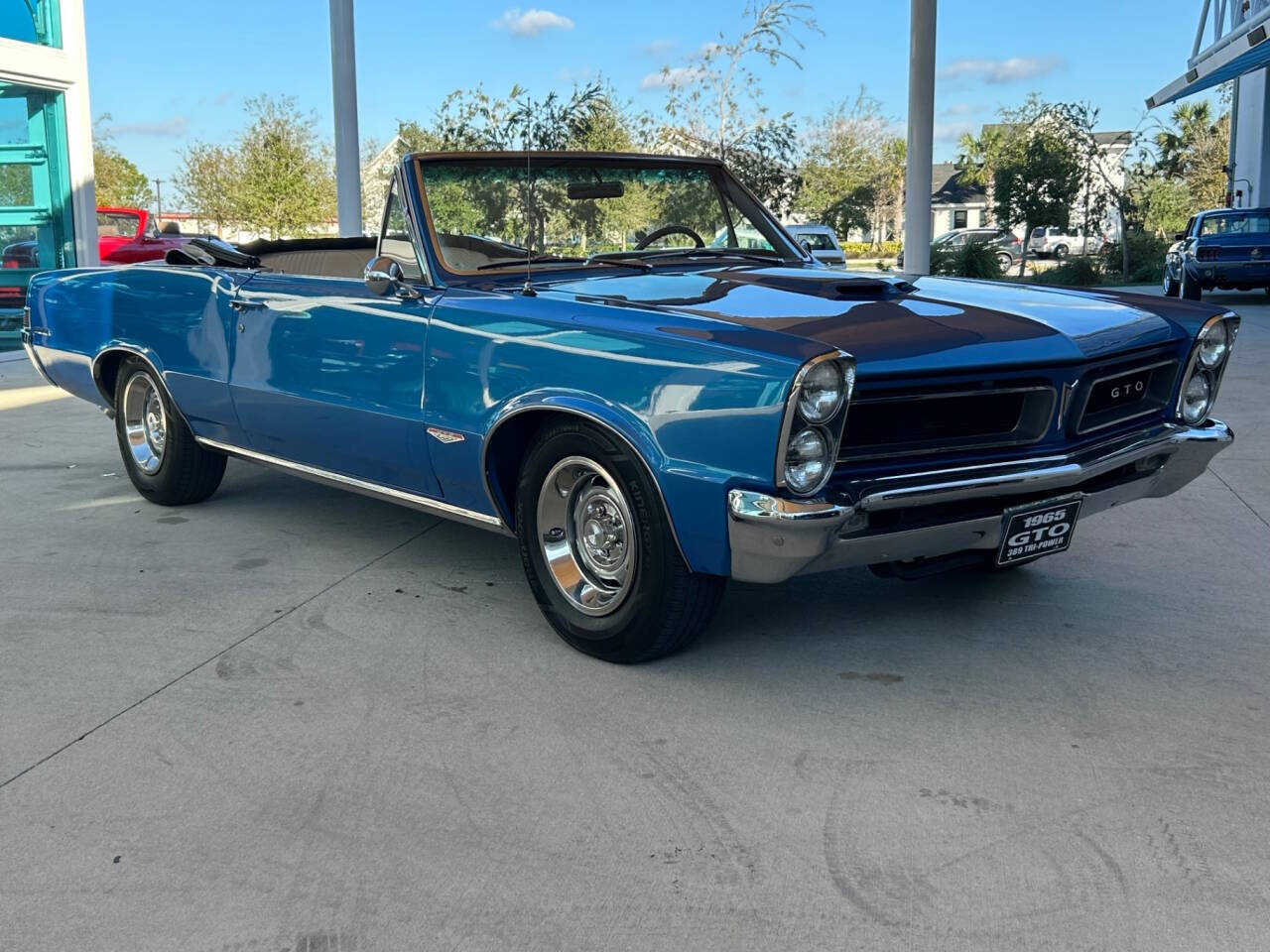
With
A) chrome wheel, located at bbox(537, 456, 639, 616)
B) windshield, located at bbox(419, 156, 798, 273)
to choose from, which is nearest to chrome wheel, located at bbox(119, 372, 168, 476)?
windshield, located at bbox(419, 156, 798, 273)

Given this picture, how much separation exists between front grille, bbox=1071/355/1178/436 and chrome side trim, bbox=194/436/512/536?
1799 mm

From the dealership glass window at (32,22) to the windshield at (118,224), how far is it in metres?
6.45

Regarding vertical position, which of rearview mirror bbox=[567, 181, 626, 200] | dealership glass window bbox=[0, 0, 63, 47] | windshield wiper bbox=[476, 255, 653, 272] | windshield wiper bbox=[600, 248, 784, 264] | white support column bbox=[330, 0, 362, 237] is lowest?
windshield wiper bbox=[476, 255, 653, 272]

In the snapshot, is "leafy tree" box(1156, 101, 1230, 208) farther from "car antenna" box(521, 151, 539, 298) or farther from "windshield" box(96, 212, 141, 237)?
"car antenna" box(521, 151, 539, 298)

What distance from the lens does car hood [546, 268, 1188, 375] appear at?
330 centimetres

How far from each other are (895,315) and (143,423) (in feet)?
12.7

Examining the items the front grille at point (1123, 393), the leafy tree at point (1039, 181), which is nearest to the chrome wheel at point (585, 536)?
the front grille at point (1123, 393)

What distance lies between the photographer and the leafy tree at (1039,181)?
2691 centimetres

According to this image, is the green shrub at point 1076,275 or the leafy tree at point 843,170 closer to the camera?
the green shrub at point 1076,275

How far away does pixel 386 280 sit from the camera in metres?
4.20

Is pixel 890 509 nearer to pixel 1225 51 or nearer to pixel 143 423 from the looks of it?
pixel 143 423

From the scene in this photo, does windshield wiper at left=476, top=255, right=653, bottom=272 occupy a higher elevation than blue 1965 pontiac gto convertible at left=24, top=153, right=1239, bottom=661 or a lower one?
higher

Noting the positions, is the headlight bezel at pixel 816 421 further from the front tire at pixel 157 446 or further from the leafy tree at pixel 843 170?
the leafy tree at pixel 843 170

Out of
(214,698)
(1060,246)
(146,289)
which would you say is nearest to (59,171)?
(146,289)
